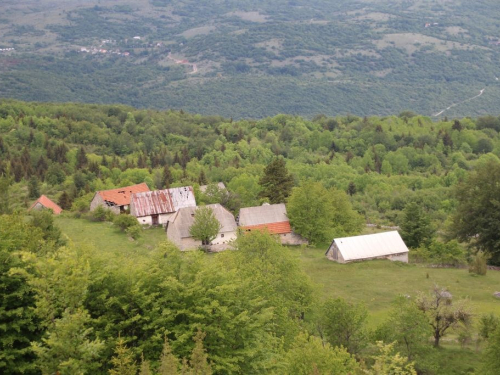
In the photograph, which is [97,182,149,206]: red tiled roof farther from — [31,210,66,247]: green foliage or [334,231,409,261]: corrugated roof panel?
[334,231,409,261]: corrugated roof panel

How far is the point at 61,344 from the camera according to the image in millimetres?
17484

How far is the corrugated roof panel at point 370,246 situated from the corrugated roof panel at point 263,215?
866cm

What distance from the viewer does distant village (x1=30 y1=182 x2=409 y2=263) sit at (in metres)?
50.7

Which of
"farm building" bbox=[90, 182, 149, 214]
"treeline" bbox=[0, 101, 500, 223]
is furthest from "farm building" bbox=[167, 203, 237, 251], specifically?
"treeline" bbox=[0, 101, 500, 223]

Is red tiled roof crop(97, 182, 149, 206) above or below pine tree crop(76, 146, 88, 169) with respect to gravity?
above

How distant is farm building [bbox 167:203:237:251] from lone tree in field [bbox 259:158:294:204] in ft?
34.3

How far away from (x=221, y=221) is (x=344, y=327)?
2652cm

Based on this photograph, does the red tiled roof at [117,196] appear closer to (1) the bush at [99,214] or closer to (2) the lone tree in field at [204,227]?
(1) the bush at [99,214]

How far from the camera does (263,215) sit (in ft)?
190

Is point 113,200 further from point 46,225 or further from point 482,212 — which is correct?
point 482,212

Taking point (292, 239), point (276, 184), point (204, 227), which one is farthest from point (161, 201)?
point (292, 239)

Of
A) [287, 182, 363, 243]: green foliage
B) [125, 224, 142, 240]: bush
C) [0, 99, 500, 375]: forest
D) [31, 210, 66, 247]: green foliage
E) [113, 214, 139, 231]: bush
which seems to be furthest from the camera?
[287, 182, 363, 243]: green foliage

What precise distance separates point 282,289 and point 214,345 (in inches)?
401

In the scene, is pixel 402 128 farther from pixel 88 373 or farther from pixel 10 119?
pixel 88 373
